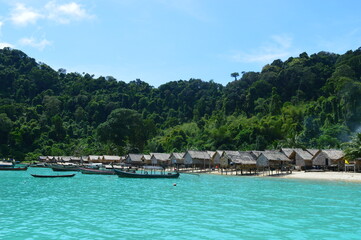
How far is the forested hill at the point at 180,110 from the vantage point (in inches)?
2677

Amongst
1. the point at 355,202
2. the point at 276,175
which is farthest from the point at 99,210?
the point at 276,175

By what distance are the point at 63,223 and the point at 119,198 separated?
29.9 feet

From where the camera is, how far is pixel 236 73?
12375 cm

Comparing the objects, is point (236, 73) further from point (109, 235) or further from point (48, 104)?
point (109, 235)

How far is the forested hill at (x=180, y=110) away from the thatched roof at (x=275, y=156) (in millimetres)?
9181

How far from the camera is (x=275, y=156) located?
4956 centimetres

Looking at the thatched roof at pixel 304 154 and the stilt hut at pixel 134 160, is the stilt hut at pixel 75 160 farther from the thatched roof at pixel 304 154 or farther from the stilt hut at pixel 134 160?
the thatched roof at pixel 304 154

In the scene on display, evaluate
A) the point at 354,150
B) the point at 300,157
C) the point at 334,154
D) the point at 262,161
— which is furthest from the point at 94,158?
the point at 354,150

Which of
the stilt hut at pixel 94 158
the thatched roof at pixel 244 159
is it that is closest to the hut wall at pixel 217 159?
the thatched roof at pixel 244 159

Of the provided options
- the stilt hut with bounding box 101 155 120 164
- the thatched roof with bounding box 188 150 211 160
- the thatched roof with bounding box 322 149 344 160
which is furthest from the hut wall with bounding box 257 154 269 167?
the stilt hut with bounding box 101 155 120 164

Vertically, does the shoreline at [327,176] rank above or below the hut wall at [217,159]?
below

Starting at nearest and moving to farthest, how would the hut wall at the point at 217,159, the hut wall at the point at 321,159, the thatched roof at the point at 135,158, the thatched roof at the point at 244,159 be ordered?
the hut wall at the point at 321,159 → the thatched roof at the point at 244,159 → the hut wall at the point at 217,159 → the thatched roof at the point at 135,158

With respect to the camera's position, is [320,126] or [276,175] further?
[320,126]

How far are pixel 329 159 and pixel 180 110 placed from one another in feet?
240
